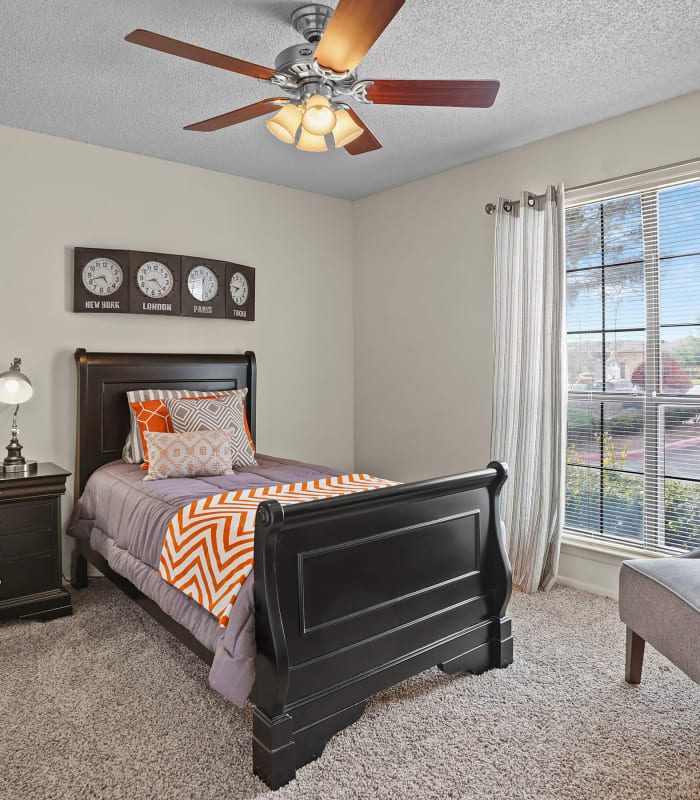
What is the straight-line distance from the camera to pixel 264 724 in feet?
6.01

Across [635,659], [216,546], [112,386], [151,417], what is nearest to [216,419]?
[151,417]

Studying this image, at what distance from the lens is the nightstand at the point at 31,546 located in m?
2.95

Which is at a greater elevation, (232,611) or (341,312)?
(341,312)

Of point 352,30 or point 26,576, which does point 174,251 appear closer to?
point 26,576

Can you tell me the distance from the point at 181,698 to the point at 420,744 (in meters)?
0.93

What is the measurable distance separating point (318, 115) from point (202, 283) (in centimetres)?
216

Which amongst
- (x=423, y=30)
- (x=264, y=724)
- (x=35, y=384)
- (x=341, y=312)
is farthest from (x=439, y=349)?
(x=264, y=724)

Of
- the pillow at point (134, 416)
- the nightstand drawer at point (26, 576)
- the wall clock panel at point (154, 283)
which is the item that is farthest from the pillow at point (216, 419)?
the nightstand drawer at point (26, 576)

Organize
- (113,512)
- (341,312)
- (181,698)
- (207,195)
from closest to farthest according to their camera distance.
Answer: (181,698) < (113,512) < (207,195) < (341,312)

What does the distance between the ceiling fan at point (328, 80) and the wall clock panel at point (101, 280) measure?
1.44 meters

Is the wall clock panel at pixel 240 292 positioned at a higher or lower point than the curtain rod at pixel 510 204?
lower

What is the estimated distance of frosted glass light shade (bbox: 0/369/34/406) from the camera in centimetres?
310

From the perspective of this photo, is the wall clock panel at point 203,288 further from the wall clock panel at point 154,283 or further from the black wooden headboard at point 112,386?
the black wooden headboard at point 112,386

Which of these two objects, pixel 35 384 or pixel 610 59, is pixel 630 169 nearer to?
pixel 610 59
